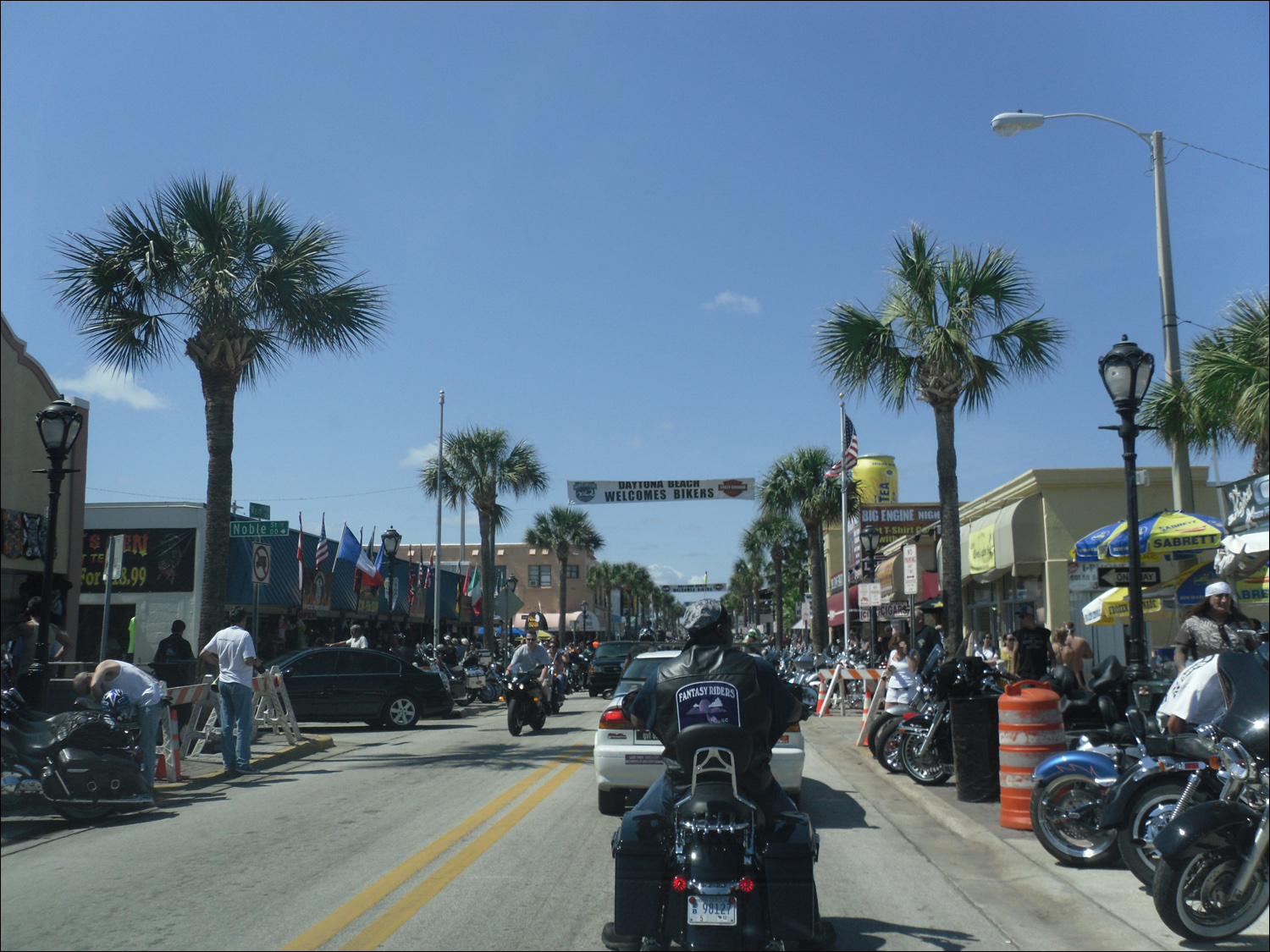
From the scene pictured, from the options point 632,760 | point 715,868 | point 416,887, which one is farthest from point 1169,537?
point 715,868

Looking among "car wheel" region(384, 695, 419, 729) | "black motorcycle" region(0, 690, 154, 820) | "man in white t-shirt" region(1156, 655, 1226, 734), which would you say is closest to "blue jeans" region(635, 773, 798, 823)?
"black motorcycle" region(0, 690, 154, 820)

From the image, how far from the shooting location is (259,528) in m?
19.4

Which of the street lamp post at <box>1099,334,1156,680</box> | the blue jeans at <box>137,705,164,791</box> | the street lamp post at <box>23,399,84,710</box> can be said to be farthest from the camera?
the street lamp post at <box>23,399,84,710</box>

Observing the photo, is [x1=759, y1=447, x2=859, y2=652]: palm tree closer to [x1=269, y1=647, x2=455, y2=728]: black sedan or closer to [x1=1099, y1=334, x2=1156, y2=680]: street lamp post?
[x1=269, y1=647, x2=455, y2=728]: black sedan

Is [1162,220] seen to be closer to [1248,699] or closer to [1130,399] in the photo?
[1130,399]

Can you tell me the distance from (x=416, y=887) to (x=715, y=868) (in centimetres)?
282

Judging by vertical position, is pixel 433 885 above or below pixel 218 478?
below

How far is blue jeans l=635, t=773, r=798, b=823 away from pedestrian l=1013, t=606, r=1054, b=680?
10218mm

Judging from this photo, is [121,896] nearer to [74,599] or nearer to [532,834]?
[532,834]

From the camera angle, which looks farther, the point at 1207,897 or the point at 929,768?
the point at 929,768

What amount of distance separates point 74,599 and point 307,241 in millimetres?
10663

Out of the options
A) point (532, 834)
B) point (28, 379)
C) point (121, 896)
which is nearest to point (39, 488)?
point (28, 379)

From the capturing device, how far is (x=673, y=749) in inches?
184

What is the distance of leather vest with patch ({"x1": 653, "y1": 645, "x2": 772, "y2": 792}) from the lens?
4.55 m
